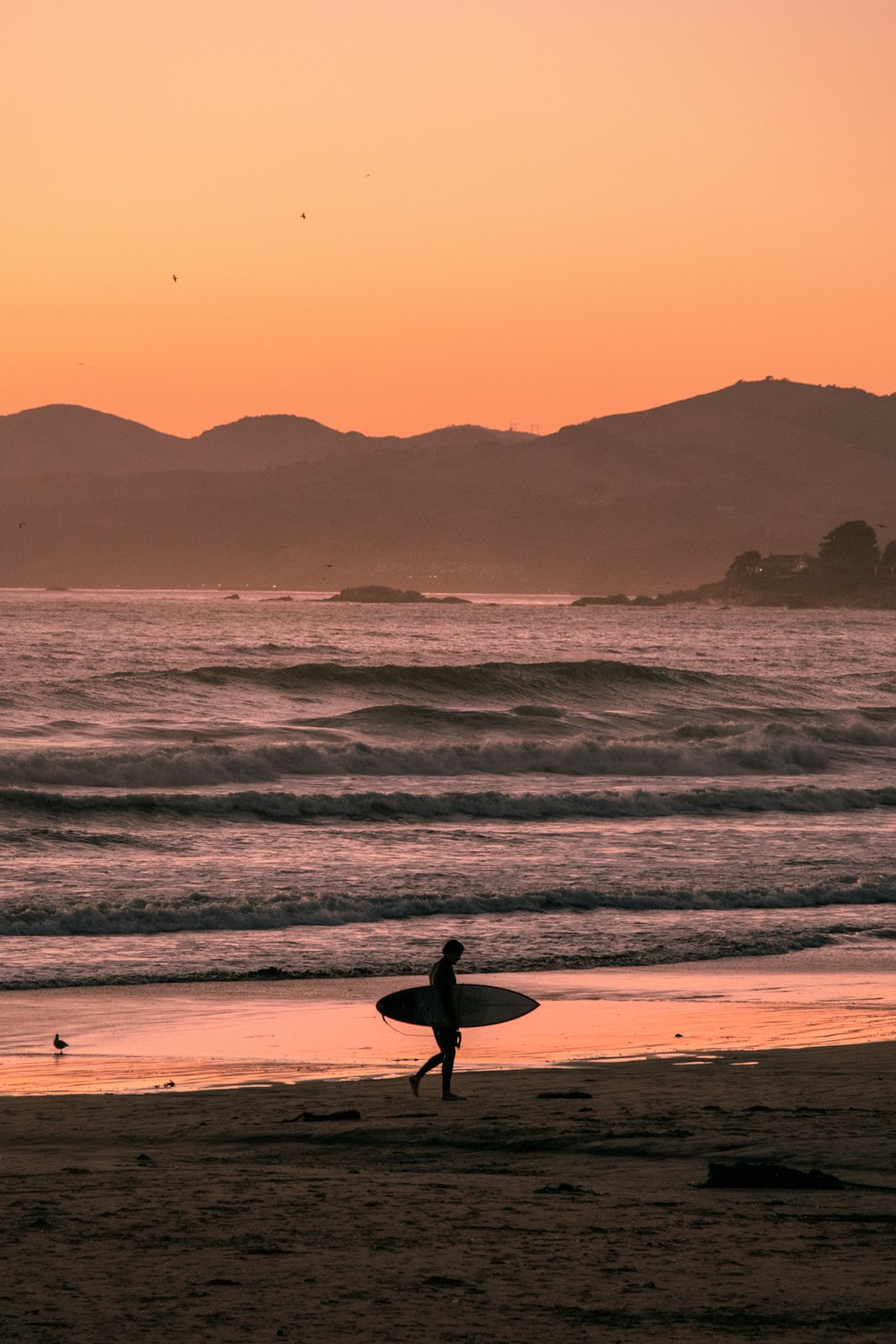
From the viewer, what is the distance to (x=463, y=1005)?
44.9ft

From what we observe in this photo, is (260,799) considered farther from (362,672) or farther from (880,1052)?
(362,672)

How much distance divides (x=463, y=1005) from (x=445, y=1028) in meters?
0.99

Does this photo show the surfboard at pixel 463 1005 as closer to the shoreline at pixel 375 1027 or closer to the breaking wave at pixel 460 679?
the shoreline at pixel 375 1027

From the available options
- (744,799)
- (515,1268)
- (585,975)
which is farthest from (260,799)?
(515,1268)

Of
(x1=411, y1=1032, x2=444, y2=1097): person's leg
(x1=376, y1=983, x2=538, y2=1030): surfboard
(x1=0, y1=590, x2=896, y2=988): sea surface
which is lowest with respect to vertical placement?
(x1=0, y1=590, x2=896, y2=988): sea surface

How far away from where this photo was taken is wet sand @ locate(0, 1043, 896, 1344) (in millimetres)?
7398

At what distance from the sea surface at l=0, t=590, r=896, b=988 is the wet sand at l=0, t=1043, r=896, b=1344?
6.29m

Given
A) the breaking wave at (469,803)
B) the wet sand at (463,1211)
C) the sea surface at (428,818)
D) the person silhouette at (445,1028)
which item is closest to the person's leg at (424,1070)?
the person silhouette at (445,1028)

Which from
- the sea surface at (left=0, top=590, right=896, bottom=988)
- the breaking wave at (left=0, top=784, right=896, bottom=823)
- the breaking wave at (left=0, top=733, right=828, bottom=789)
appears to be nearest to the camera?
the sea surface at (left=0, top=590, right=896, bottom=988)

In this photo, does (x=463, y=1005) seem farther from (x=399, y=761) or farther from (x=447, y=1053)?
(x=399, y=761)

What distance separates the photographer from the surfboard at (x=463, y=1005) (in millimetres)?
13119

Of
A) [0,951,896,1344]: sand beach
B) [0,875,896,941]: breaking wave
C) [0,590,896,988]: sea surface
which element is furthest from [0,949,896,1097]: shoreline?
[0,875,896,941]: breaking wave

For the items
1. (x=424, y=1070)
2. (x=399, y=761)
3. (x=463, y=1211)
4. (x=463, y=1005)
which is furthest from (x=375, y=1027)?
(x=399, y=761)

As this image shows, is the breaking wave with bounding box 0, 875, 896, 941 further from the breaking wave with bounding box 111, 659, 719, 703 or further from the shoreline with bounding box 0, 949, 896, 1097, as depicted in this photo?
the breaking wave with bounding box 111, 659, 719, 703
